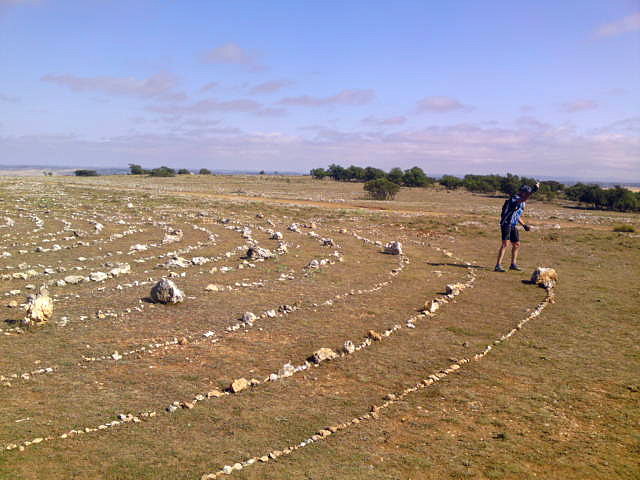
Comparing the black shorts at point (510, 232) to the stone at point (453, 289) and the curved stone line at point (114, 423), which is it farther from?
the curved stone line at point (114, 423)

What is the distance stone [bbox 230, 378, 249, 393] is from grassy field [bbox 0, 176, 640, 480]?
7cm

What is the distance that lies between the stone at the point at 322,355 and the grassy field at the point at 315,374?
19cm

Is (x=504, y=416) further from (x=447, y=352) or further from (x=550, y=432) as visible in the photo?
(x=447, y=352)

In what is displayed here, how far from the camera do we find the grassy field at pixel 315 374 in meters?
5.16

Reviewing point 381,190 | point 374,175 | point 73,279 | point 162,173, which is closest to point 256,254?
point 73,279

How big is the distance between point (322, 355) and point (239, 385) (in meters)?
1.60

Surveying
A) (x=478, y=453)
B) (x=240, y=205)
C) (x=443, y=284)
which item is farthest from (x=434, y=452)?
(x=240, y=205)

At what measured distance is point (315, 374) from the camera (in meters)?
7.32

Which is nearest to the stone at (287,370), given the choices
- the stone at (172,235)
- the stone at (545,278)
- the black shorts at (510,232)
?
the stone at (545,278)

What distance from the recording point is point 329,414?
241 inches

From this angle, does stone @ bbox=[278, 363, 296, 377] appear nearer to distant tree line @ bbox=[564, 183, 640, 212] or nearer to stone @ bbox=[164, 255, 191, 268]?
stone @ bbox=[164, 255, 191, 268]

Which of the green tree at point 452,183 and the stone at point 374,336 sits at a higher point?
the green tree at point 452,183

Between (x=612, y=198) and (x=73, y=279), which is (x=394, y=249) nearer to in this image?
(x=73, y=279)

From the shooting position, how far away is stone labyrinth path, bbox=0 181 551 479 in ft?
19.2
